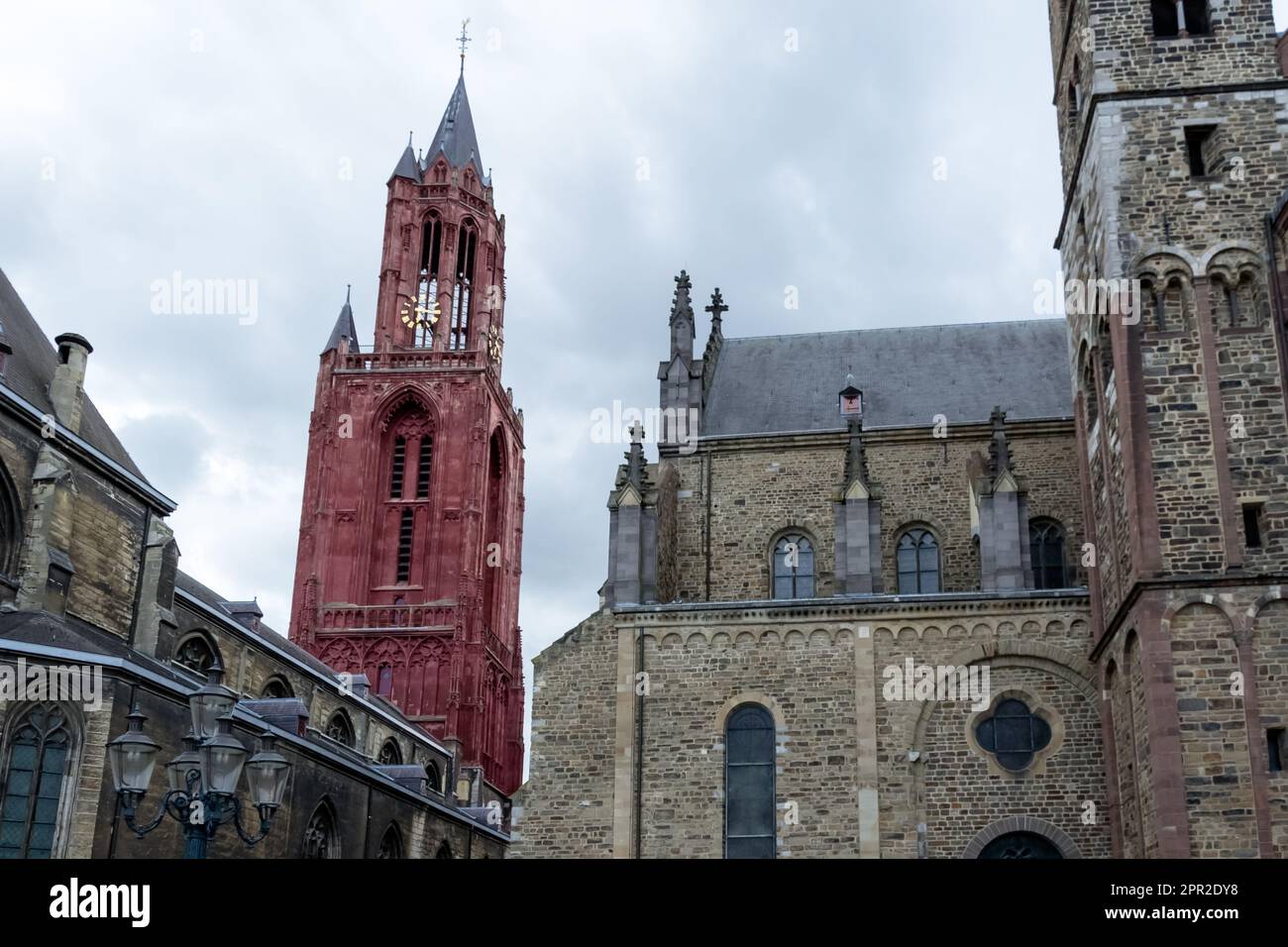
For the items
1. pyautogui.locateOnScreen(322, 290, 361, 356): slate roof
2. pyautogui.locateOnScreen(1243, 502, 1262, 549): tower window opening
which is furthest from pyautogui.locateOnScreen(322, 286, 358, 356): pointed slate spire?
pyautogui.locateOnScreen(1243, 502, 1262, 549): tower window opening

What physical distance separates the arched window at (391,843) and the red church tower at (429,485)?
18993 mm

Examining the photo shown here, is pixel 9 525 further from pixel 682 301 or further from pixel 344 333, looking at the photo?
pixel 344 333

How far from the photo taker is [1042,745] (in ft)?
82.1

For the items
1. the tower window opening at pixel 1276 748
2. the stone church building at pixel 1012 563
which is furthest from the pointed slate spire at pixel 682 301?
the tower window opening at pixel 1276 748

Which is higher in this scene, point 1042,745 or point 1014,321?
point 1014,321

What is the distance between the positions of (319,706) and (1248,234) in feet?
93.9

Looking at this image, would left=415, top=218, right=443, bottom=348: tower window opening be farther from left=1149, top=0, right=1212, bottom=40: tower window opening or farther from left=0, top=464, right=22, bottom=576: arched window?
left=1149, top=0, right=1212, bottom=40: tower window opening

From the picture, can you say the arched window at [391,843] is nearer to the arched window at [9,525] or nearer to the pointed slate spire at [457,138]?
the arched window at [9,525]

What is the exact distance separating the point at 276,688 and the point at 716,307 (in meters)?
15.5

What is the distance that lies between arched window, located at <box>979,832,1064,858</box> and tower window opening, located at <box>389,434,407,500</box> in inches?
1554
